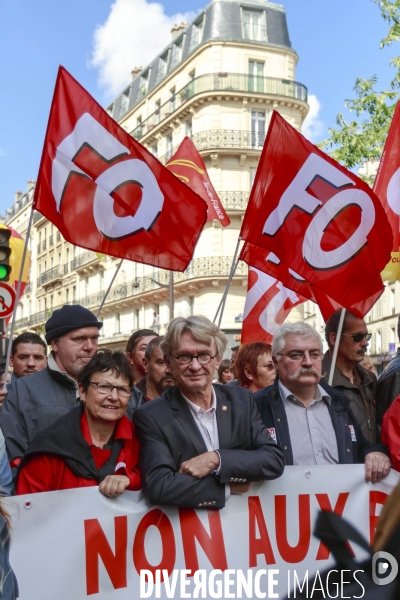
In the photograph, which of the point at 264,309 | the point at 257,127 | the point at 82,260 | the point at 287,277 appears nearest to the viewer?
the point at 287,277

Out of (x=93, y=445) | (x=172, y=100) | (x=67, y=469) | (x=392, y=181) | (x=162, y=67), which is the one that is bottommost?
(x=67, y=469)

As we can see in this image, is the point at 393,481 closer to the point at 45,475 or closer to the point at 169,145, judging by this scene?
the point at 45,475

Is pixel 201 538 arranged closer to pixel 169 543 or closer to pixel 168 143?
pixel 169 543

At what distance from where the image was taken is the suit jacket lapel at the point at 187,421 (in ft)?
12.2

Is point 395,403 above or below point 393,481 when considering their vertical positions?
above

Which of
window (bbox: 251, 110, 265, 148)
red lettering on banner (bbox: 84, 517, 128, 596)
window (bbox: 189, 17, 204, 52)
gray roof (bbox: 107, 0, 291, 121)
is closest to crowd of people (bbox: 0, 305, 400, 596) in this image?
red lettering on banner (bbox: 84, 517, 128, 596)

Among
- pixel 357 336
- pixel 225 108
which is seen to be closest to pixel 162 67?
pixel 225 108

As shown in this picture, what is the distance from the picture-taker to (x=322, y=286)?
5410mm

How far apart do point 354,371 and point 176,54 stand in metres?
41.3

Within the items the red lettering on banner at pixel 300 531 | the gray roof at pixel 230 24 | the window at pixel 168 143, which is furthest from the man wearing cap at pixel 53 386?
the window at pixel 168 143

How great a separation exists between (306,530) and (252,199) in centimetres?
256

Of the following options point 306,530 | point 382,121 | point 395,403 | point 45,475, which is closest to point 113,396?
point 45,475

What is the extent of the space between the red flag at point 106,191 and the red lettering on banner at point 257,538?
2.27m

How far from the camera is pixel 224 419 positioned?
12.6ft
